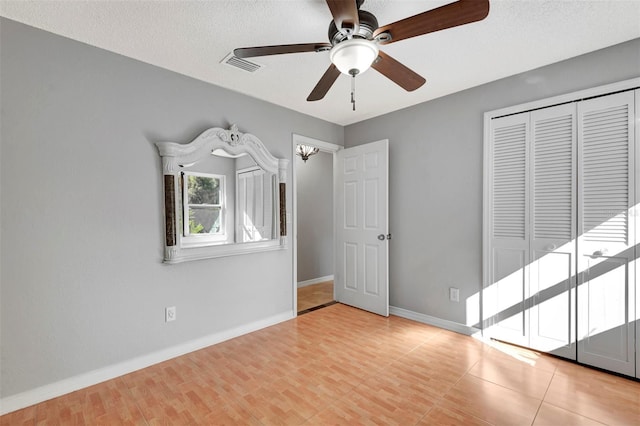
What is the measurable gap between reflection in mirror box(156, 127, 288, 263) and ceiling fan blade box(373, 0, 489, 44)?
75.3 inches

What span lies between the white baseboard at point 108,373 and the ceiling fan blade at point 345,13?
111 inches

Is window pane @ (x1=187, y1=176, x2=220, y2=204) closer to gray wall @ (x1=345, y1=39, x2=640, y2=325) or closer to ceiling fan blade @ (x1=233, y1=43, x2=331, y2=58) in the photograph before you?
ceiling fan blade @ (x1=233, y1=43, x2=331, y2=58)

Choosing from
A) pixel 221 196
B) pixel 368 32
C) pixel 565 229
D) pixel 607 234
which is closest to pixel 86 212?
pixel 221 196

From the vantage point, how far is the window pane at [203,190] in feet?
8.97

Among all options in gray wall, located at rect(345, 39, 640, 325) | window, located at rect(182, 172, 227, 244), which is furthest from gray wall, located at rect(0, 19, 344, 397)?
gray wall, located at rect(345, 39, 640, 325)

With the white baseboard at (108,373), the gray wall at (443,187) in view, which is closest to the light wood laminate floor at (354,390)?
the white baseboard at (108,373)

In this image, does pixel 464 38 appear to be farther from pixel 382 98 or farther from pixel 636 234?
pixel 636 234

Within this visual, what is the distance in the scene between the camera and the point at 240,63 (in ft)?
8.24

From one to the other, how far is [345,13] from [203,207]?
2089 mm

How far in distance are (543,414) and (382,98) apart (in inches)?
118

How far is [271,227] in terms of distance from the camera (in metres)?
3.42

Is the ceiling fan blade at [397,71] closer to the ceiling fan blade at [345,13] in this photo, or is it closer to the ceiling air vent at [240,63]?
the ceiling fan blade at [345,13]

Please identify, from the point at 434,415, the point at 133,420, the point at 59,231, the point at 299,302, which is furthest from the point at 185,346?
the point at 434,415

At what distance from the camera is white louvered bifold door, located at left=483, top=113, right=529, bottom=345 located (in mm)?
2711
